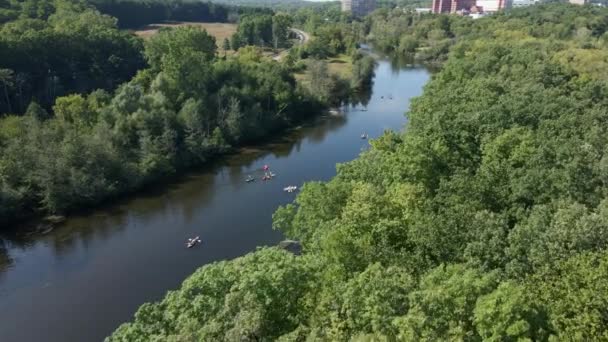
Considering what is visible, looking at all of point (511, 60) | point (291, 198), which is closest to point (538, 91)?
point (511, 60)

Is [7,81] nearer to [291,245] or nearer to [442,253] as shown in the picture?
[291,245]

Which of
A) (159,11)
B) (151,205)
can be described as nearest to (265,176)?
(151,205)

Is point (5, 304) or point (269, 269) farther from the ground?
point (269, 269)

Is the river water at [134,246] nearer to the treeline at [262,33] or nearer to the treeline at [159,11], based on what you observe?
the treeline at [262,33]

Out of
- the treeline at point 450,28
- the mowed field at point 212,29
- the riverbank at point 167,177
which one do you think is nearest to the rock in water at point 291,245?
the riverbank at point 167,177

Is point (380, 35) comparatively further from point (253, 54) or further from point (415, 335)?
point (415, 335)

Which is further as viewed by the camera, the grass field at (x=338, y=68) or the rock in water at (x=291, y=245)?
the grass field at (x=338, y=68)
